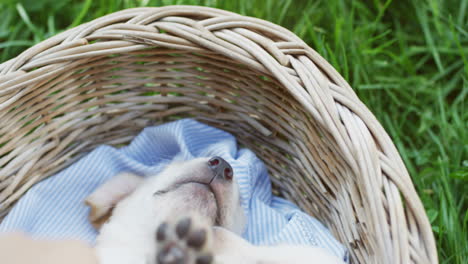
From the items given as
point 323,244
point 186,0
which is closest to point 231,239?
point 323,244

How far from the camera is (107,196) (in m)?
1.66

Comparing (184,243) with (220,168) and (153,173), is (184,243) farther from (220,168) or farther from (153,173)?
(153,173)

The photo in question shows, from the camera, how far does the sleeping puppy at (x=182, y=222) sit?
1.09 m

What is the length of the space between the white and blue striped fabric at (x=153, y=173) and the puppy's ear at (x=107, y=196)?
9 cm

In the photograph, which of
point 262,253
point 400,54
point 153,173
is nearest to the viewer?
point 262,253

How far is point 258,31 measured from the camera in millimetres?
1501

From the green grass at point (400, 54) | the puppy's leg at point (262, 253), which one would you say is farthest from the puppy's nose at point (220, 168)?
the green grass at point (400, 54)

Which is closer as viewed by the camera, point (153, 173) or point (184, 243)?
point (184, 243)

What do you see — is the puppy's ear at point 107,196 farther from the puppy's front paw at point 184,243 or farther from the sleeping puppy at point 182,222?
the puppy's front paw at point 184,243

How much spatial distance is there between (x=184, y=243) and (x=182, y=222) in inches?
1.9

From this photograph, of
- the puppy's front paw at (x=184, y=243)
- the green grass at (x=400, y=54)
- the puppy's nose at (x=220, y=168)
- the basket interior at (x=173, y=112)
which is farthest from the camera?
the green grass at (x=400, y=54)

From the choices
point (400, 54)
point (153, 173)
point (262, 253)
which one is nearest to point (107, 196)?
point (153, 173)

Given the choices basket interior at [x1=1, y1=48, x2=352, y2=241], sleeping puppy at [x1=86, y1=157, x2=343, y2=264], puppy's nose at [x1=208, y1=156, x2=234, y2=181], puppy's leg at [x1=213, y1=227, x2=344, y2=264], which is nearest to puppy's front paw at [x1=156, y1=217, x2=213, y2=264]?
sleeping puppy at [x1=86, y1=157, x2=343, y2=264]

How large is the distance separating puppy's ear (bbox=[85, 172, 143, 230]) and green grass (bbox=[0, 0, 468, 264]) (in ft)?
2.91
